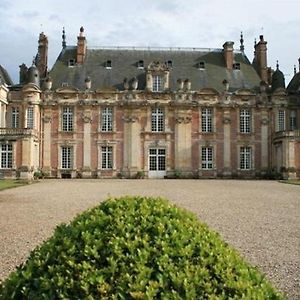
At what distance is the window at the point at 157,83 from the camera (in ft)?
114

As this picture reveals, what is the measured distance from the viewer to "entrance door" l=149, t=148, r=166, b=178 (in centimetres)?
3409

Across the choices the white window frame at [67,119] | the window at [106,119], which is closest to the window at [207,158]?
the window at [106,119]

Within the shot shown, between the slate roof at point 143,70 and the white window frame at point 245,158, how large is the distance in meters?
5.02

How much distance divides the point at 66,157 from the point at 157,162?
278 inches

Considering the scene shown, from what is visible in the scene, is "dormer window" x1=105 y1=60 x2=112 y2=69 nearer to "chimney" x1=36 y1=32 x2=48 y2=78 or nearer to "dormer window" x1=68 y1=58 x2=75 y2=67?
"dormer window" x1=68 y1=58 x2=75 y2=67

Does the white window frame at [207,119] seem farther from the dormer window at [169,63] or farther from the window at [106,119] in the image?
the window at [106,119]

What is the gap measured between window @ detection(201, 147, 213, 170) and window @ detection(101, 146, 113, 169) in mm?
7211

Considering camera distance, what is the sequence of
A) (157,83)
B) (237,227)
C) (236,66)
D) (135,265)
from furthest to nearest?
(236,66) → (157,83) → (237,227) → (135,265)

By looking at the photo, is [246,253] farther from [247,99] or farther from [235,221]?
[247,99]

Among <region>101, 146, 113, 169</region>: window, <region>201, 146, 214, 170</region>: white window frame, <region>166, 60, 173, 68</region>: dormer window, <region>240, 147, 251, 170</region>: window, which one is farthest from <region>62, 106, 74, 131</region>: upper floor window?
<region>240, 147, 251, 170</region>: window

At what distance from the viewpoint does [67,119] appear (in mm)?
34406

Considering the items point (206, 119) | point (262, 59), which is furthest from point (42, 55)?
point (262, 59)

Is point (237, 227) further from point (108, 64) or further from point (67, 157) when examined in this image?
point (108, 64)

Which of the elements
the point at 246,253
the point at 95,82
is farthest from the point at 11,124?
the point at 246,253
